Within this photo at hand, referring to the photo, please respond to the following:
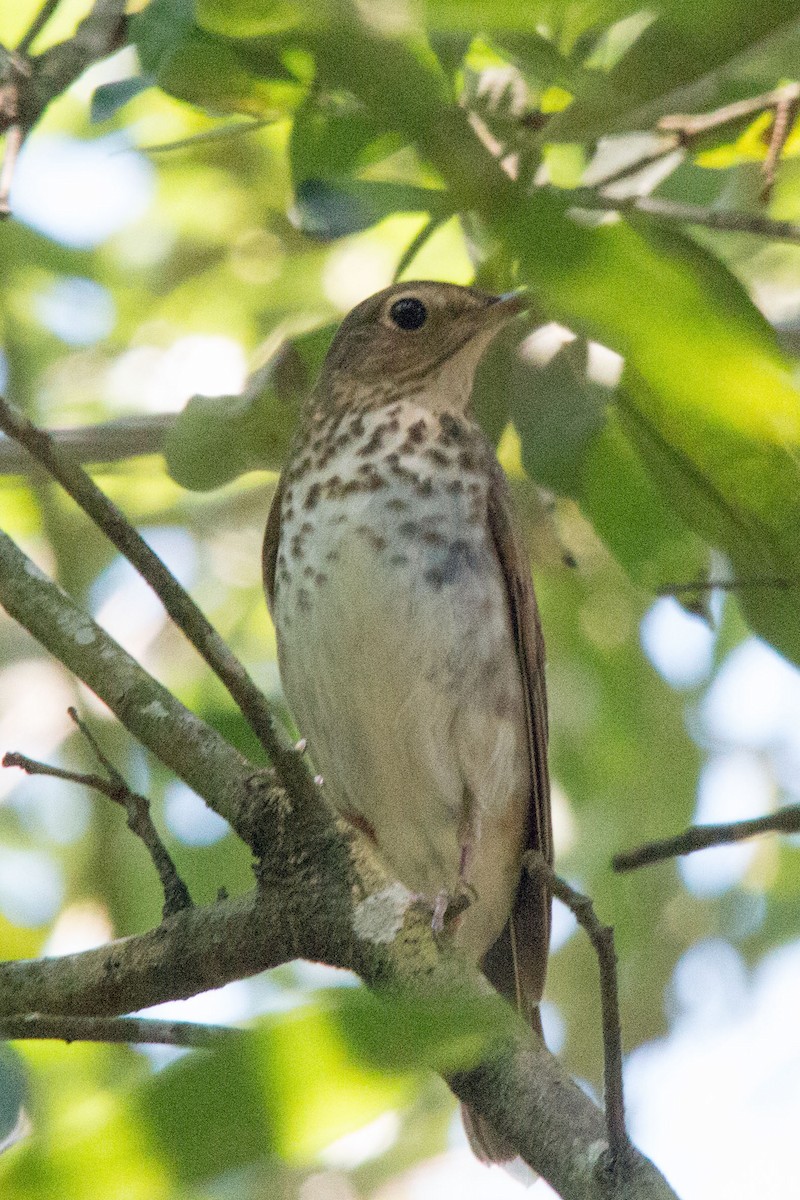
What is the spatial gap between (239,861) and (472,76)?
6.89ft

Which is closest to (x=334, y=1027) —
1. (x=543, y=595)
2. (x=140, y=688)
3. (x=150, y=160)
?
(x=140, y=688)

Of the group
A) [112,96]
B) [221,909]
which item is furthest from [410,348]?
[221,909]

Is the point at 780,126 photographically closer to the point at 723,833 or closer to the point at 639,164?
the point at 639,164

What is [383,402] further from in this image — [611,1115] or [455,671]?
[611,1115]

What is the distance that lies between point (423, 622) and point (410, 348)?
118cm

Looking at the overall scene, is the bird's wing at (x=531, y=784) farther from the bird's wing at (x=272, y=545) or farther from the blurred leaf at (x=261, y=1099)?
the blurred leaf at (x=261, y=1099)

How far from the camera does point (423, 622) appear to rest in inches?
156

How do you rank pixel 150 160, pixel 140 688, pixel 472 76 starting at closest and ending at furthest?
1. pixel 140 688
2. pixel 472 76
3. pixel 150 160

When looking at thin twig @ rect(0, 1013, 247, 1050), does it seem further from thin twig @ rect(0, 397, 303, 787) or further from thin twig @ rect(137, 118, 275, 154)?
thin twig @ rect(137, 118, 275, 154)

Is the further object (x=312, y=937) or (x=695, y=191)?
(x=695, y=191)

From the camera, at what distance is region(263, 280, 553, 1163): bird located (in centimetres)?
398

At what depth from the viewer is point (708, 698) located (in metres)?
5.87

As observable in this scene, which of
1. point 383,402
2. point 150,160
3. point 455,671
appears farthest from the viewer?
→ point 150,160

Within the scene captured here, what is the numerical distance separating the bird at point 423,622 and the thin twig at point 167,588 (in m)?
1.05
